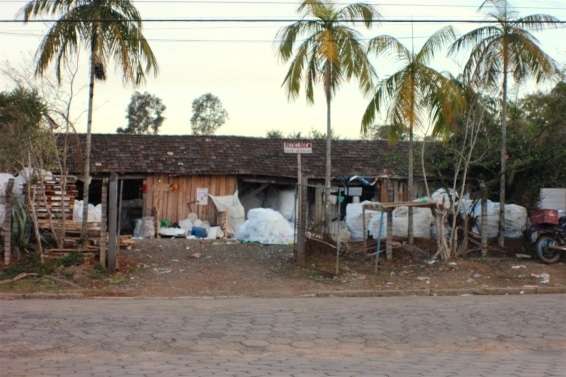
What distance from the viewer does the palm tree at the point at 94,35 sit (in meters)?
15.2

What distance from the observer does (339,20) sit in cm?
1711

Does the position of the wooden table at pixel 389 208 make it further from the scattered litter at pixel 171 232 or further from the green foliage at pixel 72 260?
the scattered litter at pixel 171 232

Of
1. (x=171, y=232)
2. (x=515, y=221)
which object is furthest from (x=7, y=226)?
(x=515, y=221)

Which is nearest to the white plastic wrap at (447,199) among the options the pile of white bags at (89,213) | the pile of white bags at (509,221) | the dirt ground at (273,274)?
the pile of white bags at (509,221)

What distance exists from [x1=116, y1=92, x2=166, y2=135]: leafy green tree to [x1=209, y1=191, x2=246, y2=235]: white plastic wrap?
131ft

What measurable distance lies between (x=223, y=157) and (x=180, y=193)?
2393mm

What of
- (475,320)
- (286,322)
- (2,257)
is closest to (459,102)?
(475,320)

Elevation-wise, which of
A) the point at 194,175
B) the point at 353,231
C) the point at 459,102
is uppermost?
the point at 459,102

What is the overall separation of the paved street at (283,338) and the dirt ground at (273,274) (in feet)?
4.92

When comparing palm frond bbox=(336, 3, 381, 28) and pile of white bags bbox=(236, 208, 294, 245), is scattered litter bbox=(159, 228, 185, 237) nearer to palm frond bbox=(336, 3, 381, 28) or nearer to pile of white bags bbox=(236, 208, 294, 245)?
pile of white bags bbox=(236, 208, 294, 245)

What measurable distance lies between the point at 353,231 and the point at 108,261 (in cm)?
648

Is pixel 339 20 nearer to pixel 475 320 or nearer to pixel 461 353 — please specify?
pixel 475 320

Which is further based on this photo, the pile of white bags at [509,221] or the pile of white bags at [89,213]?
the pile of white bags at [89,213]

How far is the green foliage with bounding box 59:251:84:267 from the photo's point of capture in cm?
1501
